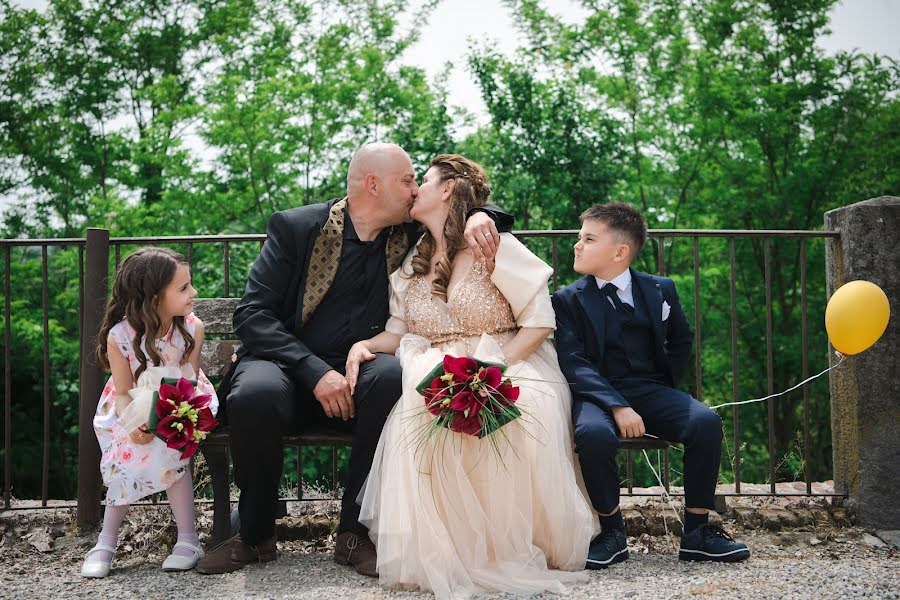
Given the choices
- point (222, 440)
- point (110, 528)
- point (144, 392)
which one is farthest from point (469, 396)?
point (110, 528)

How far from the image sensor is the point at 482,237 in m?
3.42

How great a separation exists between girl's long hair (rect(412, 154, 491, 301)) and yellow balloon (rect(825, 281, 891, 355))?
1635 mm

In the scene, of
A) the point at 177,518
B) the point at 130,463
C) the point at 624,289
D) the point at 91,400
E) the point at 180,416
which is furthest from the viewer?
the point at 91,400

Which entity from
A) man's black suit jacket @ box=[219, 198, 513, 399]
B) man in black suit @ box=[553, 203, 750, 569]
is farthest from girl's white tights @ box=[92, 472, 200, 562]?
man in black suit @ box=[553, 203, 750, 569]

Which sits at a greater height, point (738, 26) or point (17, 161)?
point (738, 26)

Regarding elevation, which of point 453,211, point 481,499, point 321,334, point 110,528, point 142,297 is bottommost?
point 110,528

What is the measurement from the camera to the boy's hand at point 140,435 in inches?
129

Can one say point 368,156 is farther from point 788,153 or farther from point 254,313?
point 788,153

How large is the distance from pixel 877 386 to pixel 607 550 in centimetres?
170

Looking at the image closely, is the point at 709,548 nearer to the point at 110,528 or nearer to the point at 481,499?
the point at 481,499

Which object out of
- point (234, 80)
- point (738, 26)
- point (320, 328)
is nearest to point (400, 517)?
point (320, 328)

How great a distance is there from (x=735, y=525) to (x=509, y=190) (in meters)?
6.14

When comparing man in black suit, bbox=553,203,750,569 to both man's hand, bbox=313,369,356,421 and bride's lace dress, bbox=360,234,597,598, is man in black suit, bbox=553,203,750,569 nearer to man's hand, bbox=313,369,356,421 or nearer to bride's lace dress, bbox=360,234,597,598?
bride's lace dress, bbox=360,234,597,598

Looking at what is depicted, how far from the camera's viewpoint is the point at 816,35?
35.7 feet
